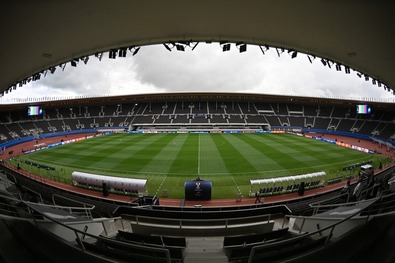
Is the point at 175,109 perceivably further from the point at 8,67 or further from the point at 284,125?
the point at 8,67

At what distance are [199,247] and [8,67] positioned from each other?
36.8 ft

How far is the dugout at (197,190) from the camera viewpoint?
43.5 ft

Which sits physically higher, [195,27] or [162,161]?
[195,27]

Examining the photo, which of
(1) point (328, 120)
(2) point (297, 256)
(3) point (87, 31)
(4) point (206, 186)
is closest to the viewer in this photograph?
(2) point (297, 256)

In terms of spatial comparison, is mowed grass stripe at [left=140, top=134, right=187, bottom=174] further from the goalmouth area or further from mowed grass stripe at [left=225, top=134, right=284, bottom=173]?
mowed grass stripe at [left=225, top=134, right=284, bottom=173]

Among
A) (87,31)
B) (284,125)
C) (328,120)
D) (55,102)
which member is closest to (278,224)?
(87,31)

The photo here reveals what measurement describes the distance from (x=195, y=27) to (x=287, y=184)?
520 inches

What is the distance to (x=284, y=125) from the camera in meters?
57.4

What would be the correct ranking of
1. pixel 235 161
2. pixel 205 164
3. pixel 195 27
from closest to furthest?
1. pixel 195 27
2. pixel 205 164
3. pixel 235 161

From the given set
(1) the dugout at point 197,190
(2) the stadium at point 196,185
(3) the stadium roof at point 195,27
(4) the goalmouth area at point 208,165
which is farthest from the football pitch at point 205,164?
(3) the stadium roof at point 195,27

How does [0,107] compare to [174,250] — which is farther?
[0,107]

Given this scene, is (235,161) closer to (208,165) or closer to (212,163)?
(212,163)

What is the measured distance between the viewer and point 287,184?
14938 millimetres

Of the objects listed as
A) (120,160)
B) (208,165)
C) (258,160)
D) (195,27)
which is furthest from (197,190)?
(120,160)
